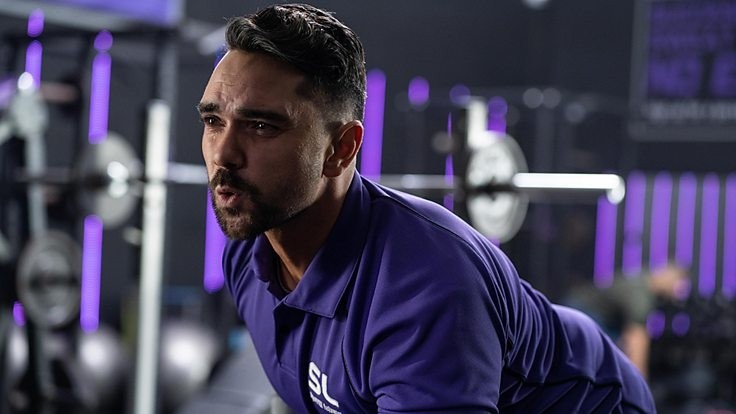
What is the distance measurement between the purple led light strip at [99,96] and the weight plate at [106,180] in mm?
1207

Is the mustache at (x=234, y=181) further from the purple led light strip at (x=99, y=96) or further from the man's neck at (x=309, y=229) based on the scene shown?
the purple led light strip at (x=99, y=96)

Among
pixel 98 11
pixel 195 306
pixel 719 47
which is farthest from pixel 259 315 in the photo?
pixel 719 47

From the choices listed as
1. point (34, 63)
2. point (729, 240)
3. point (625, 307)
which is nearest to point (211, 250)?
point (34, 63)

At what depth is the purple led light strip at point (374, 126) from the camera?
541 centimetres

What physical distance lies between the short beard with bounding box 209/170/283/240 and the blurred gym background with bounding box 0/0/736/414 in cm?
207

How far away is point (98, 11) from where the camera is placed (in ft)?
12.0

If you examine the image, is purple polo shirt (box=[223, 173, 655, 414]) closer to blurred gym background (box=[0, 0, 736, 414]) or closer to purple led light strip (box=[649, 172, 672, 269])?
blurred gym background (box=[0, 0, 736, 414])

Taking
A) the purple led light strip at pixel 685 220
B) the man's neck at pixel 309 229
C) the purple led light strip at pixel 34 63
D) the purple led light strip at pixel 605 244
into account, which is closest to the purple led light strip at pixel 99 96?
the purple led light strip at pixel 34 63

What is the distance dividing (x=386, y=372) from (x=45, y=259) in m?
2.64

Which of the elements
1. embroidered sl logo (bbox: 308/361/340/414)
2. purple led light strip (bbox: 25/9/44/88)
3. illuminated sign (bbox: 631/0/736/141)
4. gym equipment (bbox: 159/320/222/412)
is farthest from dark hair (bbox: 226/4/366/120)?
illuminated sign (bbox: 631/0/736/141)

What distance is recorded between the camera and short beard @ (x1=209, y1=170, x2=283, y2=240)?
41.4 inches

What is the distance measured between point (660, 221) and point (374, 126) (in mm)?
1613

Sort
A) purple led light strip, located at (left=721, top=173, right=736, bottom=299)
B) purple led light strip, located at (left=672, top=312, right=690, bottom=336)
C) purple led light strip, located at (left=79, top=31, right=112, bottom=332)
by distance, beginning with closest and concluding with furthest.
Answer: purple led light strip, located at (left=79, top=31, right=112, bottom=332), purple led light strip, located at (left=672, top=312, right=690, bottom=336), purple led light strip, located at (left=721, top=173, right=736, bottom=299)

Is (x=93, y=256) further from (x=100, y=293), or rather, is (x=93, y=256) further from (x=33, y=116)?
(x=33, y=116)
